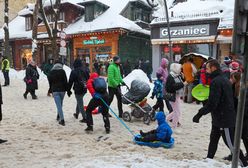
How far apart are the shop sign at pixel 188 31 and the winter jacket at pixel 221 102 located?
1576cm

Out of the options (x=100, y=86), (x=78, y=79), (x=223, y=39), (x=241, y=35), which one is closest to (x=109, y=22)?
(x=223, y=39)

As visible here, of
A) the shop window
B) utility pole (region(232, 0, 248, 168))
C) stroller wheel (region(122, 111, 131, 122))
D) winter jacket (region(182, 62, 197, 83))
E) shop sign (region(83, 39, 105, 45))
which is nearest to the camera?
utility pole (region(232, 0, 248, 168))

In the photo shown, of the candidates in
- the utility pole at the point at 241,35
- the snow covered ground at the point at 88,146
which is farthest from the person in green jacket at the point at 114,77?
the utility pole at the point at 241,35

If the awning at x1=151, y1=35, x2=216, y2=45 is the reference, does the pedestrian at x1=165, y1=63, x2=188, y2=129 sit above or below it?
below

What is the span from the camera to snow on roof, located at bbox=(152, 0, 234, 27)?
62.5 ft

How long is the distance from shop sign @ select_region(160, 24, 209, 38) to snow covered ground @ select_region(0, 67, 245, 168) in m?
11.4

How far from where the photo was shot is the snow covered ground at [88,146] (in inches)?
182

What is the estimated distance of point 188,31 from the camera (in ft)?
65.5

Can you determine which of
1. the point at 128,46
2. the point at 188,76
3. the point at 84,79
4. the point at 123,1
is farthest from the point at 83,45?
the point at 84,79

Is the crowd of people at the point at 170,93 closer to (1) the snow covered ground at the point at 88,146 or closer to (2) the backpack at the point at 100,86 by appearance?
(2) the backpack at the point at 100,86

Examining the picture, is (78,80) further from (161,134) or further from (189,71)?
(189,71)

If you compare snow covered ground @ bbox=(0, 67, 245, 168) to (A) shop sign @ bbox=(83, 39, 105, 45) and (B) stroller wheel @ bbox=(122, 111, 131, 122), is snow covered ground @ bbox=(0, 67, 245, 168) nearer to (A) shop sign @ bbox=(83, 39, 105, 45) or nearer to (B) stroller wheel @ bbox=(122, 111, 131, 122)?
(B) stroller wheel @ bbox=(122, 111, 131, 122)

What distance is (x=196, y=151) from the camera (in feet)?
18.8

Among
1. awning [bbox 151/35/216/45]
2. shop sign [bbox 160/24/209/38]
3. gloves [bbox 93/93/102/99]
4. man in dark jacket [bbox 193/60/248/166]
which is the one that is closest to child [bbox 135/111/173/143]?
man in dark jacket [bbox 193/60/248/166]
